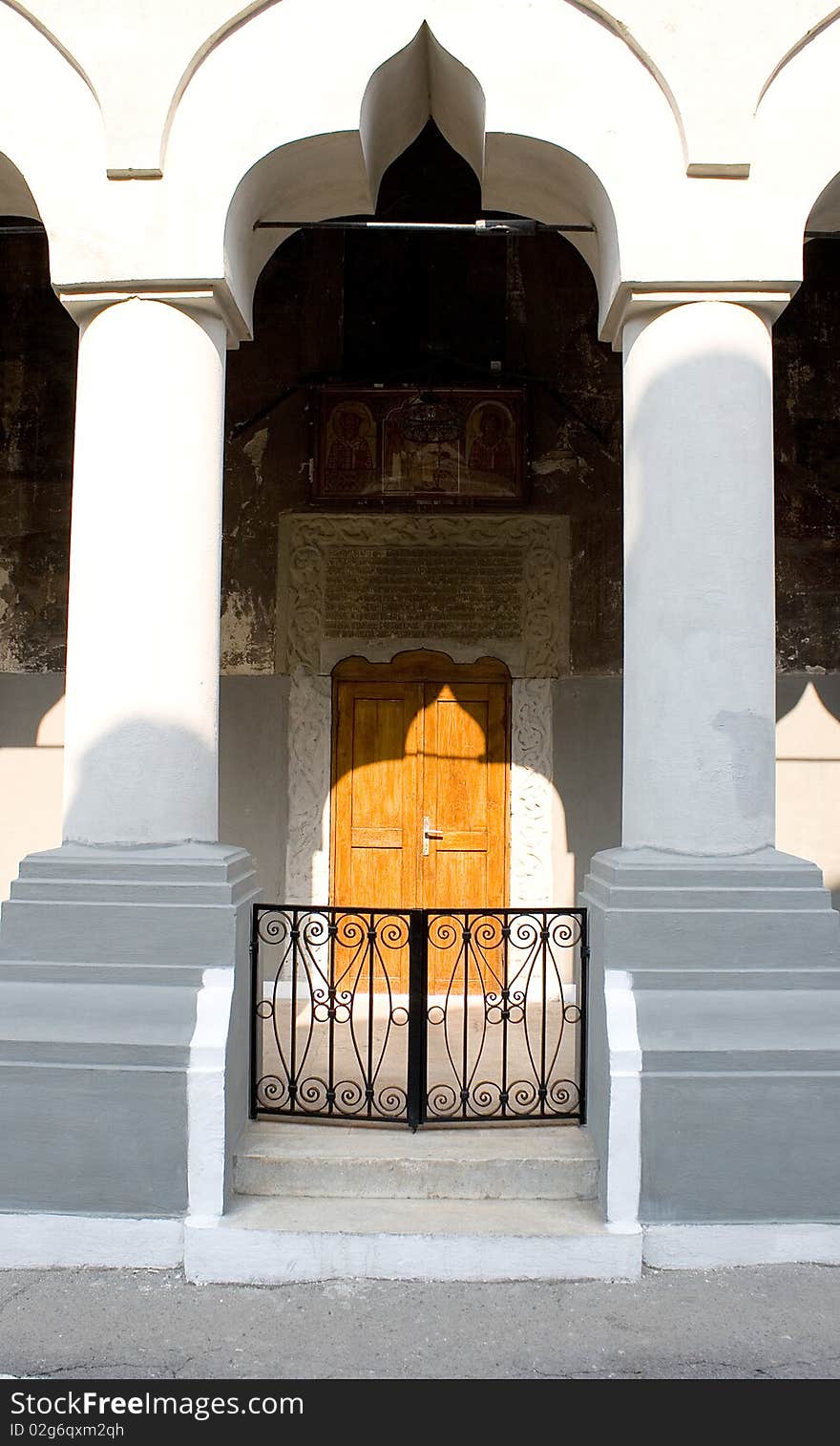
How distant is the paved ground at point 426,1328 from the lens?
3.76 m

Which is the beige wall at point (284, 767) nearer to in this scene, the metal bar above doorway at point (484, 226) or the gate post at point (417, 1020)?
the gate post at point (417, 1020)

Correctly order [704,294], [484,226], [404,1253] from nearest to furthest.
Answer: [404,1253], [704,294], [484,226]

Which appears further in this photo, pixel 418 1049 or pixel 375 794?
pixel 375 794

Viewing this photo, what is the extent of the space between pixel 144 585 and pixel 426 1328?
335cm

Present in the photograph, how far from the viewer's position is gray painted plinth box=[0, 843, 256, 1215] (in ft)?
15.2

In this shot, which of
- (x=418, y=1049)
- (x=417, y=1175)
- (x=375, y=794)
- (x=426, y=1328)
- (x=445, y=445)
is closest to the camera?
(x=426, y=1328)

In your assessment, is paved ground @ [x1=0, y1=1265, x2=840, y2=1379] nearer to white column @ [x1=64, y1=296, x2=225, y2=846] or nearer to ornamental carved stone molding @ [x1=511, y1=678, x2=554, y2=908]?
white column @ [x1=64, y1=296, x2=225, y2=846]

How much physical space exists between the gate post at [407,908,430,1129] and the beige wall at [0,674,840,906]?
335 cm

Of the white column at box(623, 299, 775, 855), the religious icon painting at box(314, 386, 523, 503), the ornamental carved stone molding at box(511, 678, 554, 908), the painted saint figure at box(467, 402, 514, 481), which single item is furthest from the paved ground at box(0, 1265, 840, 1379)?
the painted saint figure at box(467, 402, 514, 481)

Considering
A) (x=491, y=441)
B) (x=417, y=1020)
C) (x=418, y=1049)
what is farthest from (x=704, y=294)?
(x=418, y=1049)

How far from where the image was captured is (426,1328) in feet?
13.3

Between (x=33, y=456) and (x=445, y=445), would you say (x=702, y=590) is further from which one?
(x=33, y=456)

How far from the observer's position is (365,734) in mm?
8469

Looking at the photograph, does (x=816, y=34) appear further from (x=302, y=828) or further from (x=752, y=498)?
(x=302, y=828)
